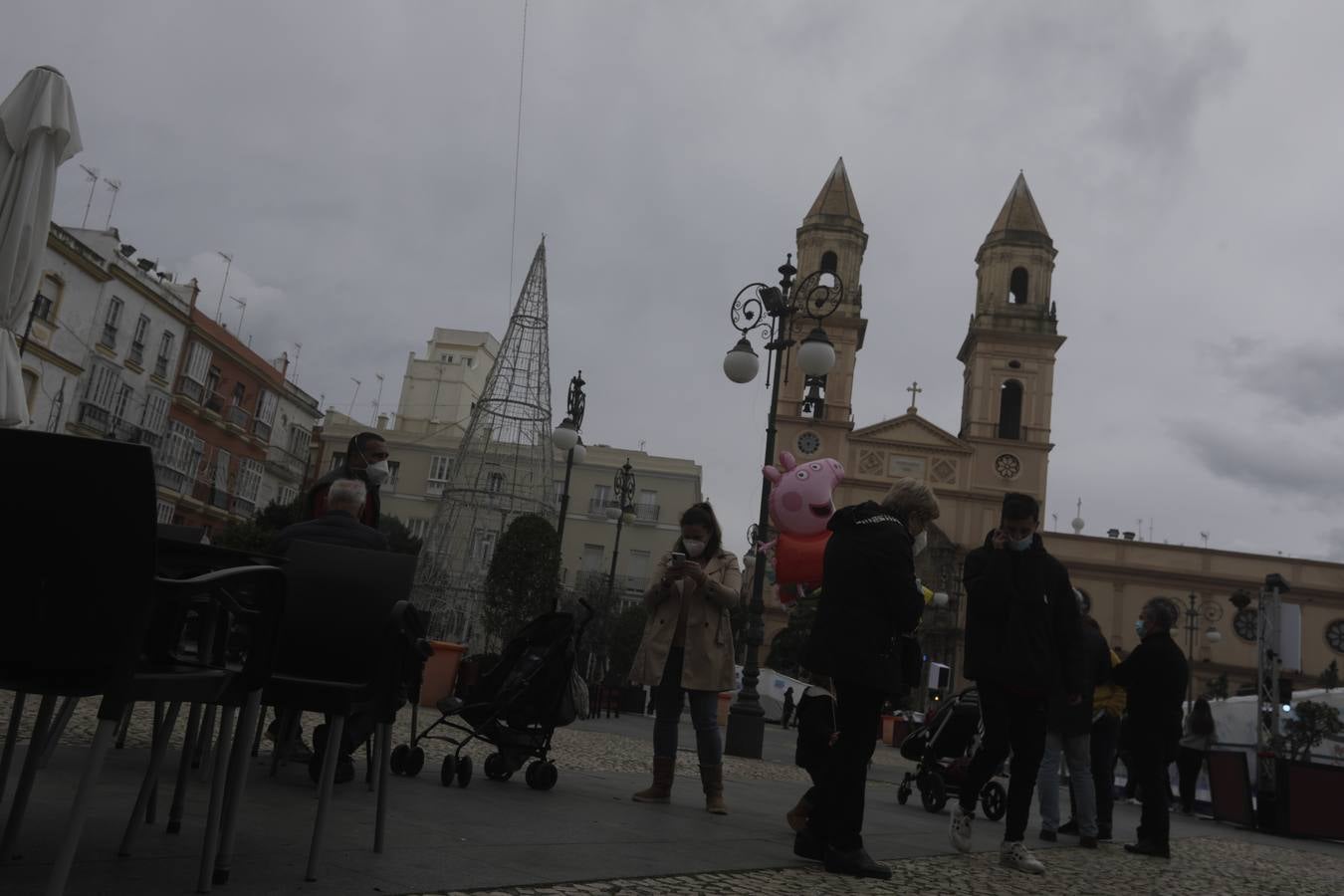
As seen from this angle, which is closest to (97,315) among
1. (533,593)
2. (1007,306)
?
(533,593)

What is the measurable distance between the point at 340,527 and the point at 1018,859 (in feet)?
12.0

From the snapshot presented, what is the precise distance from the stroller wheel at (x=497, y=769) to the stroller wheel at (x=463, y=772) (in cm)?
52

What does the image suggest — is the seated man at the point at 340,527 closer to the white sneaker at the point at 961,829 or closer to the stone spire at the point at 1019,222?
the white sneaker at the point at 961,829

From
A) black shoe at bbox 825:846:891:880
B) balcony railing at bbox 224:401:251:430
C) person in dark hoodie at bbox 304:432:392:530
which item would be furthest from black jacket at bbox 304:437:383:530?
balcony railing at bbox 224:401:251:430

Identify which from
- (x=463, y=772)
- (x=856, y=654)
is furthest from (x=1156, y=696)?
(x=463, y=772)

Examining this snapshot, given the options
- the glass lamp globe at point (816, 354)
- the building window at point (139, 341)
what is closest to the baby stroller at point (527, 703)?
the glass lamp globe at point (816, 354)

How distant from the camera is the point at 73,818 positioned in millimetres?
2301

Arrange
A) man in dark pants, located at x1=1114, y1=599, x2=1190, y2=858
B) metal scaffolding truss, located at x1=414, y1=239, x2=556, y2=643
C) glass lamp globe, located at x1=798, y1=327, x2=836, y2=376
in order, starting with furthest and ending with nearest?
metal scaffolding truss, located at x1=414, y1=239, x2=556, y2=643
glass lamp globe, located at x1=798, y1=327, x2=836, y2=376
man in dark pants, located at x1=1114, y1=599, x2=1190, y2=858

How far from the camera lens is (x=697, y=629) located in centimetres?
630

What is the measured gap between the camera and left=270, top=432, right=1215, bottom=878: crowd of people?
4.70m

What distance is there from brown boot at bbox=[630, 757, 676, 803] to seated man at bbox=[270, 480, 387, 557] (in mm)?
2328

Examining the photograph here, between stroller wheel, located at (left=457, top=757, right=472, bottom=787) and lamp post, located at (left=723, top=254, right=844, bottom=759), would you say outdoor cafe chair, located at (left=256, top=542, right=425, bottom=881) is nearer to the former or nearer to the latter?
stroller wheel, located at (left=457, top=757, right=472, bottom=787)

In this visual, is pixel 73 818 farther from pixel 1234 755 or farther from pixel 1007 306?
pixel 1007 306

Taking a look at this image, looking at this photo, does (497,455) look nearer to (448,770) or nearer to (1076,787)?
(1076,787)
